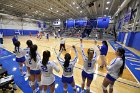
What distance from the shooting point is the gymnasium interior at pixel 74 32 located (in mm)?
3824

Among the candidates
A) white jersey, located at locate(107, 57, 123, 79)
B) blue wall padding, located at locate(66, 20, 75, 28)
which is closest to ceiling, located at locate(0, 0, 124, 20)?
white jersey, located at locate(107, 57, 123, 79)

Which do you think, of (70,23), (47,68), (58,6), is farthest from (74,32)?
(47,68)

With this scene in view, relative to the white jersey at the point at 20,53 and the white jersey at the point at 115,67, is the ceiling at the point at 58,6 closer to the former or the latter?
the white jersey at the point at 20,53

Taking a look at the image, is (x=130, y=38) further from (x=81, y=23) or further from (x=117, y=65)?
(x=81, y=23)

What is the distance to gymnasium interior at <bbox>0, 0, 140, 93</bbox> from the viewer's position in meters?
3.82

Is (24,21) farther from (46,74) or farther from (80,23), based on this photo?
(46,74)

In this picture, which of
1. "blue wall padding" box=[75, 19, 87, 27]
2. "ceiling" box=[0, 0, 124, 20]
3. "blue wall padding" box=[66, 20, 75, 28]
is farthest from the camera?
"blue wall padding" box=[66, 20, 75, 28]

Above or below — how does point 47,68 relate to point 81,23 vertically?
below

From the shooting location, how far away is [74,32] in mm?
30469

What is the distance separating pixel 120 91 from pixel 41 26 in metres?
35.9

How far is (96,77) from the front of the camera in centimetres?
429

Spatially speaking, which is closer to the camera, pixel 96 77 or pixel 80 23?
pixel 96 77

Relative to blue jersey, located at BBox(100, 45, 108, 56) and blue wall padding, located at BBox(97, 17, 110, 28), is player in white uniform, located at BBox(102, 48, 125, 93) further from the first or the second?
blue wall padding, located at BBox(97, 17, 110, 28)

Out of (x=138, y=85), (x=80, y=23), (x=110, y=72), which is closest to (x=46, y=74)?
(x=110, y=72)
